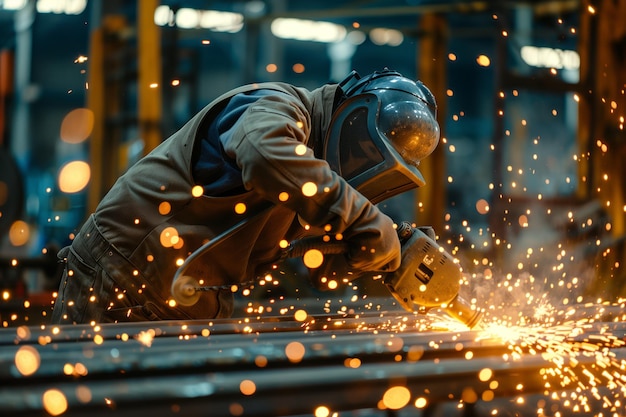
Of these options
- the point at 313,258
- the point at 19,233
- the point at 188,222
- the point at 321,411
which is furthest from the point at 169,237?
the point at 19,233

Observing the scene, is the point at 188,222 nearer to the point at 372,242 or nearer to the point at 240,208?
the point at 240,208

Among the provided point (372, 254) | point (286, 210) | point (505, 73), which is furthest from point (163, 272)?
point (505, 73)

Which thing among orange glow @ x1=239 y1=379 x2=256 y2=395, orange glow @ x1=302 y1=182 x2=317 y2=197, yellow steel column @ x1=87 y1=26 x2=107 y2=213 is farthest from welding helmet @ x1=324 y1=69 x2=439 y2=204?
yellow steel column @ x1=87 y1=26 x2=107 y2=213

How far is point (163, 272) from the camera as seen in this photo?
2.13 meters

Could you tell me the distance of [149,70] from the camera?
584 cm

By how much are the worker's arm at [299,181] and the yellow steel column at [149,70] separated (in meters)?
3.92

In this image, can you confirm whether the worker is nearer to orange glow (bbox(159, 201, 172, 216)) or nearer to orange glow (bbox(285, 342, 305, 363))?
orange glow (bbox(159, 201, 172, 216))

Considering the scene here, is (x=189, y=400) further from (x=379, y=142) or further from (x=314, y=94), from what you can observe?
(x=314, y=94)

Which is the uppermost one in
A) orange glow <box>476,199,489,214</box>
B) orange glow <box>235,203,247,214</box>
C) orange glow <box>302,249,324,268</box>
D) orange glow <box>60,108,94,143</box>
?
orange glow <box>235,203,247,214</box>

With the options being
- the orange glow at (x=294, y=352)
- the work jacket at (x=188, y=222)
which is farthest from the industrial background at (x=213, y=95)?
the orange glow at (x=294, y=352)

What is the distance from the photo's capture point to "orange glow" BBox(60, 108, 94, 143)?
656 cm

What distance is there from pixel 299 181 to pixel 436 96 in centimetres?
537

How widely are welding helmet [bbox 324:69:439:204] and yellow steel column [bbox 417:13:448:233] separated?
4889 mm

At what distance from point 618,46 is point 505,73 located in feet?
2.88
